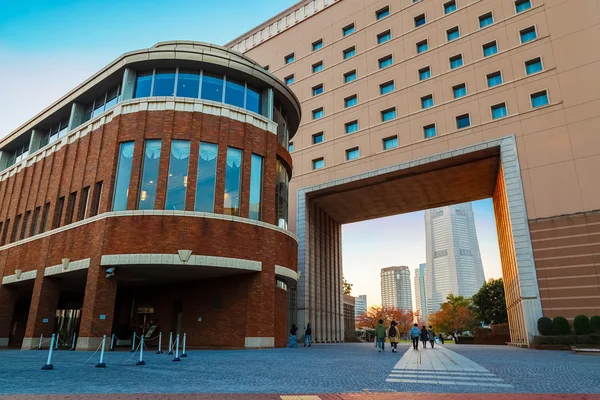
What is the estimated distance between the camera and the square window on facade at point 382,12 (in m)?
37.5

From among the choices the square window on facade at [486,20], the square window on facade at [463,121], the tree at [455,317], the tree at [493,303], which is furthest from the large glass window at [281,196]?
the tree at [455,317]

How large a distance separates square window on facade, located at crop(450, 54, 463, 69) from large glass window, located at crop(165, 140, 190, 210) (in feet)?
73.3

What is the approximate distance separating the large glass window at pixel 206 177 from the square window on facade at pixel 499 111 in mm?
20175

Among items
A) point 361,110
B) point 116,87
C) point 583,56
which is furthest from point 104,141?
point 583,56

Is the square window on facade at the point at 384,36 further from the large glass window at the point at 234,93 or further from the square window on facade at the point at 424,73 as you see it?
the large glass window at the point at 234,93

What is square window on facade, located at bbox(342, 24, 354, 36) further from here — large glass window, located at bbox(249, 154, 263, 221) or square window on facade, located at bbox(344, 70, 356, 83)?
large glass window, located at bbox(249, 154, 263, 221)

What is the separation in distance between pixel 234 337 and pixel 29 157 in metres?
21.6

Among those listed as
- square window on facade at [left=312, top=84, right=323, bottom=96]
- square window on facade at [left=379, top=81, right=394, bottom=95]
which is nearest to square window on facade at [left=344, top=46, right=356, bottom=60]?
square window on facade at [left=312, top=84, right=323, bottom=96]

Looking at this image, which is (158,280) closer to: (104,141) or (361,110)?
(104,141)

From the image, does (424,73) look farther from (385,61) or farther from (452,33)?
(385,61)

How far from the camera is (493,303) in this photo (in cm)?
6378

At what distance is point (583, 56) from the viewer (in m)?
26.5

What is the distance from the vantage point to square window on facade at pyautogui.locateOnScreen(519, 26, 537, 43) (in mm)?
29295

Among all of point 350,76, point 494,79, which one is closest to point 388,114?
point 350,76
